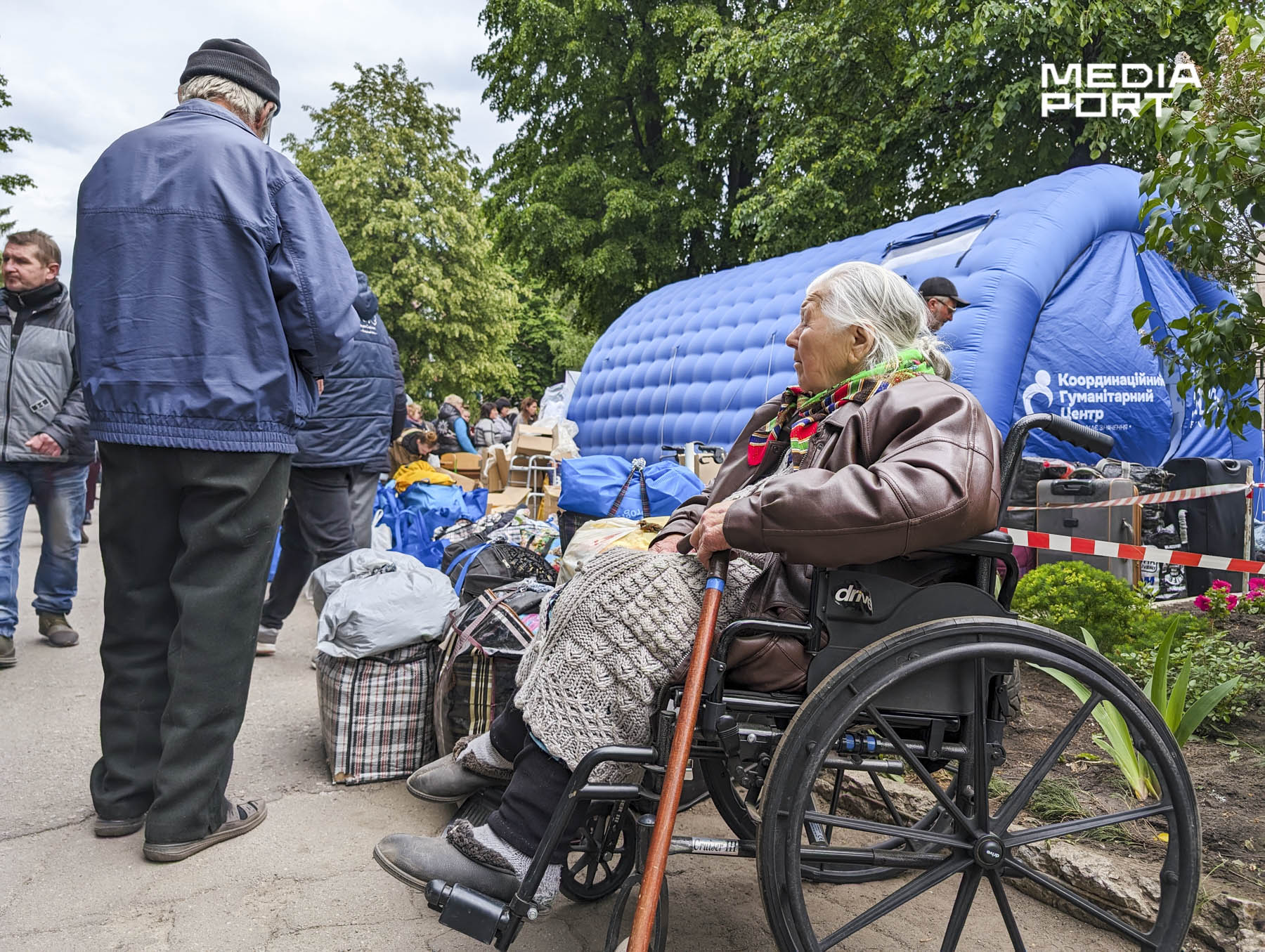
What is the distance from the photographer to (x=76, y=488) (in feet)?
16.7

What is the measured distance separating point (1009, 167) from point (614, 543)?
1017cm

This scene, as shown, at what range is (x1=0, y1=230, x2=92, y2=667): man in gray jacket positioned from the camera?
183 inches

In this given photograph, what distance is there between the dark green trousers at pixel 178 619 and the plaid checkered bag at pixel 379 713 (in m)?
0.52

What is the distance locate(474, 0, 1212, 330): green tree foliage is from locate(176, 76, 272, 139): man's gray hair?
7.26m

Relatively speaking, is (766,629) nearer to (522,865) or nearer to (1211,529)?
(522,865)

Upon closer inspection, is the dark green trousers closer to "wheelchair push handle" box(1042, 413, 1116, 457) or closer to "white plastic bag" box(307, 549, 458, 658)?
"white plastic bag" box(307, 549, 458, 658)

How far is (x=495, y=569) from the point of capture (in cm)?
421

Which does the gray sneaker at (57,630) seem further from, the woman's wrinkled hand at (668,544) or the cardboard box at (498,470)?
the cardboard box at (498,470)

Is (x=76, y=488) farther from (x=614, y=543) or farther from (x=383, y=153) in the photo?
(x=383, y=153)

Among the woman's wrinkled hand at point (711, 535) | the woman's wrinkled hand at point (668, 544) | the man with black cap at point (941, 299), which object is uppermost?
the man with black cap at point (941, 299)

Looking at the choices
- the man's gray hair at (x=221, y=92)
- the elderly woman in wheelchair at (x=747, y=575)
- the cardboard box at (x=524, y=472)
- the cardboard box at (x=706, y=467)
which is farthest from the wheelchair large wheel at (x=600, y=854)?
the cardboard box at (x=524, y=472)

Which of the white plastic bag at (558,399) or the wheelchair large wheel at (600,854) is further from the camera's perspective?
the white plastic bag at (558,399)

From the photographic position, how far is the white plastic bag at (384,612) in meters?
3.26

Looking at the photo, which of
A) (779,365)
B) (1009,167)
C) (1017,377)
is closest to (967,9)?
(1009,167)
